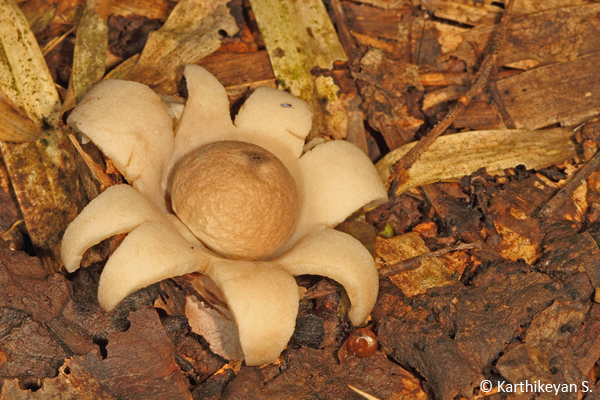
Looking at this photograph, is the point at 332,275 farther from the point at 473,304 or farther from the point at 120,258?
the point at 120,258

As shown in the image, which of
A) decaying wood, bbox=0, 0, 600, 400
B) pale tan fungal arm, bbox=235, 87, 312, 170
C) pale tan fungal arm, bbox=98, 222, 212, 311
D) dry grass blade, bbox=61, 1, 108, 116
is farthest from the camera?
dry grass blade, bbox=61, 1, 108, 116

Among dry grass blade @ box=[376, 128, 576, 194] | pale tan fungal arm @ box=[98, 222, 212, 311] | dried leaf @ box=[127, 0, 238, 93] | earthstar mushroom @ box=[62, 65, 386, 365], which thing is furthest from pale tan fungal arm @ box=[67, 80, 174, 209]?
dry grass blade @ box=[376, 128, 576, 194]

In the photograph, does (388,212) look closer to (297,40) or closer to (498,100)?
(498,100)

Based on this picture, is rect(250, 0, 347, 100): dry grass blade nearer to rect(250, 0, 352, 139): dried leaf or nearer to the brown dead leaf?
rect(250, 0, 352, 139): dried leaf

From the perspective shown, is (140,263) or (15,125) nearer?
(140,263)

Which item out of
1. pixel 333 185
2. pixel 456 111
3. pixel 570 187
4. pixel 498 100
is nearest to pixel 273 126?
pixel 333 185

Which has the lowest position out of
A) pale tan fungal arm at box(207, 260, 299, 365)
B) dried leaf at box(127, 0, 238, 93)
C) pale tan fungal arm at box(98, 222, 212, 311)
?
pale tan fungal arm at box(207, 260, 299, 365)
